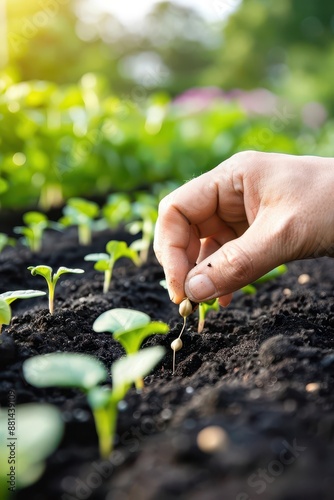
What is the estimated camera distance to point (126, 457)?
31.0 inches

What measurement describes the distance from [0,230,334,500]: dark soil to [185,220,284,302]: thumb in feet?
0.50

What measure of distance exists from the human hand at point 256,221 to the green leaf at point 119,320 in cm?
24

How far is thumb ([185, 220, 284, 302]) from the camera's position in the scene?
122 cm

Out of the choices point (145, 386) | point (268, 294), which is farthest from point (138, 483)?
point (268, 294)

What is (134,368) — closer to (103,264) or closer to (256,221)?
(256,221)

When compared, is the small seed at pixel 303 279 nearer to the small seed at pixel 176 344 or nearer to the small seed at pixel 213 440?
the small seed at pixel 176 344

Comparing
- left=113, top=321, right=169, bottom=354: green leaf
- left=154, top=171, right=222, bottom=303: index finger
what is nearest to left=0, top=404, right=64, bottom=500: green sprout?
left=113, top=321, right=169, bottom=354: green leaf

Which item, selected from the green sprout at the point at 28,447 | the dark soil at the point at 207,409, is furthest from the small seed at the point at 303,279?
the green sprout at the point at 28,447

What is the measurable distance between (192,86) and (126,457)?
45.1 ft

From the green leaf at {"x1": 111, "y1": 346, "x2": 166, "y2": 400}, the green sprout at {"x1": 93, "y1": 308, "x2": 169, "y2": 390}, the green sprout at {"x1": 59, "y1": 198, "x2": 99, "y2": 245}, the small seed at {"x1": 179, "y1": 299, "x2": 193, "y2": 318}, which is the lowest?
the green sprout at {"x1": 59, "y1": 198, "x2": 99, "y2": 245}

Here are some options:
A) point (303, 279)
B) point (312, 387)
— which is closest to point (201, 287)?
point (312, 387)

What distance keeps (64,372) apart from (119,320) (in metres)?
0.24

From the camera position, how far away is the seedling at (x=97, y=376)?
81cm

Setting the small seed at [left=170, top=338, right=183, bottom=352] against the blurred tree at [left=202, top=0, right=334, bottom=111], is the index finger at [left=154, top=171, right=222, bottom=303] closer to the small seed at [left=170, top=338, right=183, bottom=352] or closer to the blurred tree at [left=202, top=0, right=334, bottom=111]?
the small seed at [left=170, top=338, right=183, bottom=352]
